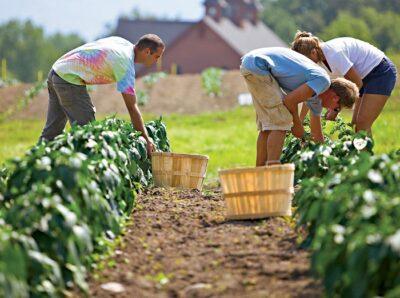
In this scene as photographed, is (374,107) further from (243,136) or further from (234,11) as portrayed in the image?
(234,11)

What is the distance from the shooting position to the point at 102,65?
8.02m

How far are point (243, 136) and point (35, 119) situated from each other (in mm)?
8432

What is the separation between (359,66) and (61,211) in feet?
13.0

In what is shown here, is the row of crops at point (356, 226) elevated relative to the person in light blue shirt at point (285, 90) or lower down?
lower down

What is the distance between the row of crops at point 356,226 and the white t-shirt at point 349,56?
5.62ft

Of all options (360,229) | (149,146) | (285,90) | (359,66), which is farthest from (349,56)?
(360,229)

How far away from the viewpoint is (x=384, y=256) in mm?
4285

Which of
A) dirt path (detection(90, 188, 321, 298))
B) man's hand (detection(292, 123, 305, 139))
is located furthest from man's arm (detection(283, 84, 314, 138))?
dirt path (detection(90, 188, 321, 298))

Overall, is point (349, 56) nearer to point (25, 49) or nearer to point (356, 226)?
point (356, 226)

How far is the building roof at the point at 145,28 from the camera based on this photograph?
6318cm

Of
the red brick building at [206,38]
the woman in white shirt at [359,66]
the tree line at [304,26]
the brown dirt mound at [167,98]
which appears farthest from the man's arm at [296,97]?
the red brick building at [206,38]

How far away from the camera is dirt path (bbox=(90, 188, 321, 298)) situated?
5.11 m

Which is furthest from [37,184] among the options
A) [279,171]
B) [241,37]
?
[241,37]

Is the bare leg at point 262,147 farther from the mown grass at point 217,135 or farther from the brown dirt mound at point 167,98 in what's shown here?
the brown dirt mound at point 167,98
